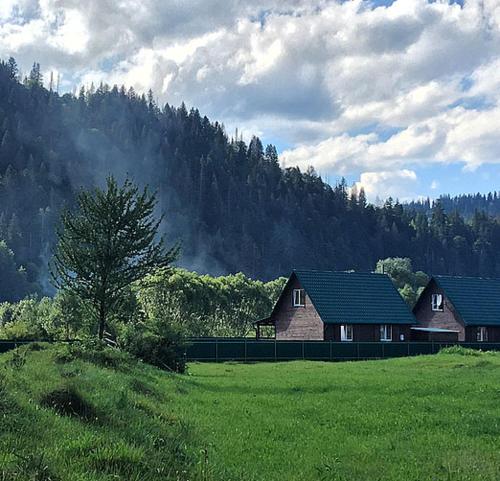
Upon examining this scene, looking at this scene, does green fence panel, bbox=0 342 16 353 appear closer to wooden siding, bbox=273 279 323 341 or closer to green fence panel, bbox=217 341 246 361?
green fence panel, bbox=217 341 246 361

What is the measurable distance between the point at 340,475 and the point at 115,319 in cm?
3320

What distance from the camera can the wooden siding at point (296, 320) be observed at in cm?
5356

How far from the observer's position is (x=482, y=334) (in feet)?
193

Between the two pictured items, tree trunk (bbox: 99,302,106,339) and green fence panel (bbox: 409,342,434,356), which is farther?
green fence panel (bbox: 409,342,434,356)

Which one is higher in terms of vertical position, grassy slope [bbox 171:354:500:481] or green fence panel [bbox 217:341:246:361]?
green fence panel [bbox 217:341:246:361]

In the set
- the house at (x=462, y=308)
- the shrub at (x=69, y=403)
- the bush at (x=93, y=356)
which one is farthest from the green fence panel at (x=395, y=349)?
the shrub at (x=69, y=403)

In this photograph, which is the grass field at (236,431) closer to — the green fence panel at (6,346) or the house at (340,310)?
the green fence panel at (6,346)

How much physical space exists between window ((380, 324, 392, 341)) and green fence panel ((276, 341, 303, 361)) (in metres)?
11.7

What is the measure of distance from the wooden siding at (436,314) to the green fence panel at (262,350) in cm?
1991

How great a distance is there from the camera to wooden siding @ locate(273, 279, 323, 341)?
176 ft

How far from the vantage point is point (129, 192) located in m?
36.2

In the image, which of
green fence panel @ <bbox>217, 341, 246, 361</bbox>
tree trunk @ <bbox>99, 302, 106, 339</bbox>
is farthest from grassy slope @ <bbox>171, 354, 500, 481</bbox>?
green fence panel @ <bbox>217, 341, 246, 361</bbox>

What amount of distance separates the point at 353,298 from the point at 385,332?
3.68 meters

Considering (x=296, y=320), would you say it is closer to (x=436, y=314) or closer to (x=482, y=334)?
(x=436, y=314)
